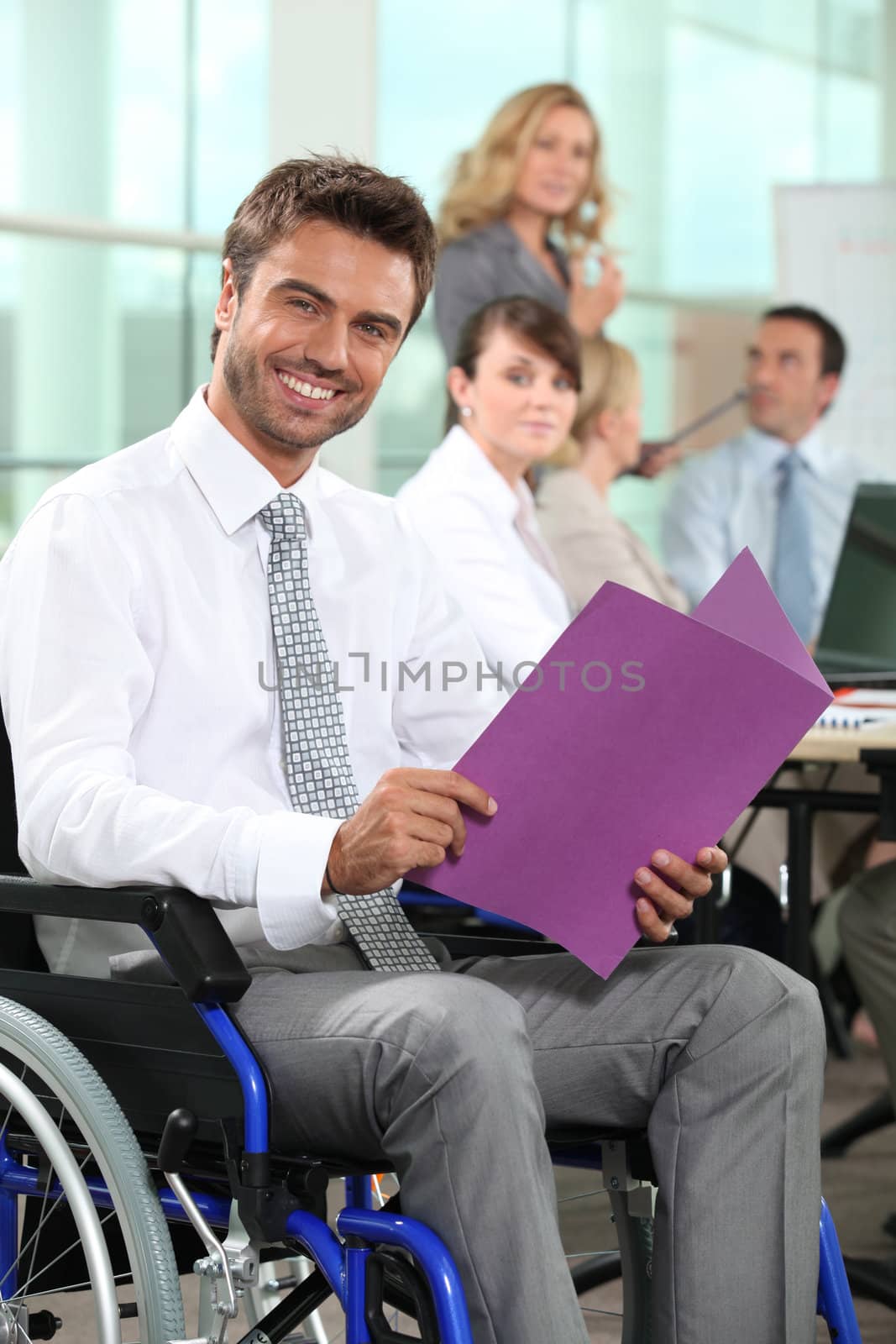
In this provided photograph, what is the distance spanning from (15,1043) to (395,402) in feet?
8.32

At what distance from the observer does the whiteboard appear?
4203 millimetres

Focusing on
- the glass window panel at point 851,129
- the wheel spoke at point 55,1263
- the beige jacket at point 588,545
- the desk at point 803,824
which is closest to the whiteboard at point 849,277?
the glass window panel at point 851,129

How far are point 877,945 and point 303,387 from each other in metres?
1.26

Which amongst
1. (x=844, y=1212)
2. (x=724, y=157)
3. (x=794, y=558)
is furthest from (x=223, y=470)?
(x=724, y=157)

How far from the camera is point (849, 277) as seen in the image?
421cm

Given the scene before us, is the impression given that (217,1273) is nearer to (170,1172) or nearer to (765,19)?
(170,1172)

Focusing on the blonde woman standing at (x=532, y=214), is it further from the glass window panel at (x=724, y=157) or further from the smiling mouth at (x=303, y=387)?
the smiling mouth at (x=303, y=387)

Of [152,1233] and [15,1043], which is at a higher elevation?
[15,1043]

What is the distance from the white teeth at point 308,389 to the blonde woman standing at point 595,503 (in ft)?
4.19

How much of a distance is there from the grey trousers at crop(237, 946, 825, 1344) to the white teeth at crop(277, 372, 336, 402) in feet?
1.65

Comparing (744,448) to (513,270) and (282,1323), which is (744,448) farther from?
(282,1323)

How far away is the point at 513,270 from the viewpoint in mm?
3602

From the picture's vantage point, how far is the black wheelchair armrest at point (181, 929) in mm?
1195

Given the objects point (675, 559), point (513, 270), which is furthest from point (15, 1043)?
point (675, 559)
